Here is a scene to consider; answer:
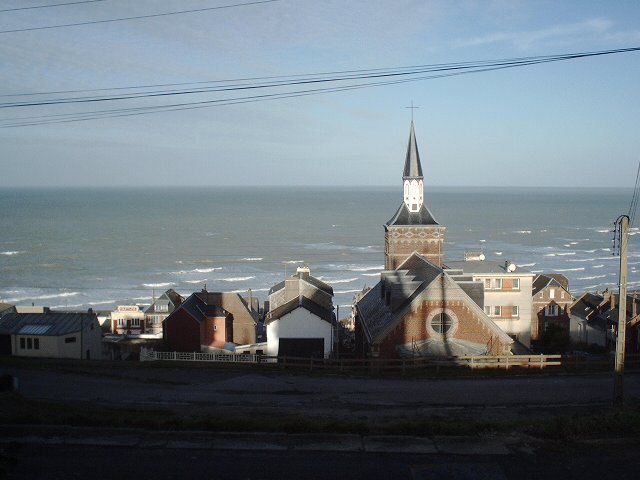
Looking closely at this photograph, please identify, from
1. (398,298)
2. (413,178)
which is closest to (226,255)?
(413,178)

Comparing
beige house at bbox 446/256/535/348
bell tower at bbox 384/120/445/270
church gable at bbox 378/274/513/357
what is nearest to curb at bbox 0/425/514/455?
church gable at bbox 378/274/513/357

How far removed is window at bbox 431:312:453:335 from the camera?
28.8m

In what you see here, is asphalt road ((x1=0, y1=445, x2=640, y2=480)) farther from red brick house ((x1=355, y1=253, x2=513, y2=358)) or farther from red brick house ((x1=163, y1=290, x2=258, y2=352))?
red brick house ((x1=163, y1=290, x2=258, y2=352))

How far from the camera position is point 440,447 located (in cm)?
1430

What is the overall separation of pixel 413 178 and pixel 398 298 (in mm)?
18266

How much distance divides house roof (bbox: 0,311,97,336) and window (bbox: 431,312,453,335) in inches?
902

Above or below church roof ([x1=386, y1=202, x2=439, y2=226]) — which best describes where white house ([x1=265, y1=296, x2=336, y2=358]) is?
below

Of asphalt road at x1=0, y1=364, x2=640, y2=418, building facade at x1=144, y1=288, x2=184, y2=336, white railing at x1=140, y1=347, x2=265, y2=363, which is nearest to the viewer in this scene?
asphalt road at x1=0, y1=364, x2=640, y2=418

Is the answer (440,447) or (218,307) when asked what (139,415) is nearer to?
(440,447)

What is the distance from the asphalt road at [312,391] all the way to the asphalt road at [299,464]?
417cm

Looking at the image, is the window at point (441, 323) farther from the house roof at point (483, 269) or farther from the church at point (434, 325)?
the house roof at point (483, 269)

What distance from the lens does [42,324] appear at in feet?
130

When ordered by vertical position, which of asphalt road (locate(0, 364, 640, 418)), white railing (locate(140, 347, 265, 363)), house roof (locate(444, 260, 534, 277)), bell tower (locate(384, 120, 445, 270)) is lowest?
white railing (locate(140, 347, 265, 363))

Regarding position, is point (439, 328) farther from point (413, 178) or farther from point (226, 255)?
point (226, 255)
